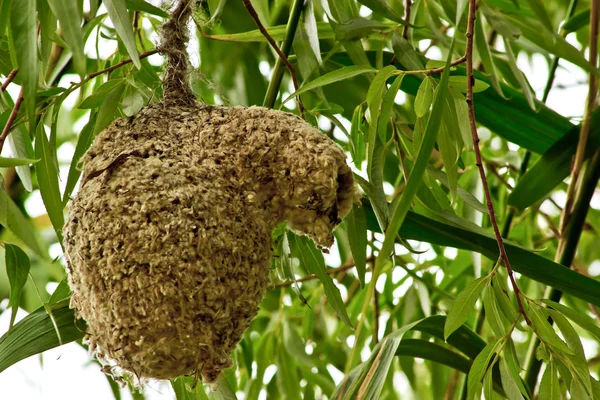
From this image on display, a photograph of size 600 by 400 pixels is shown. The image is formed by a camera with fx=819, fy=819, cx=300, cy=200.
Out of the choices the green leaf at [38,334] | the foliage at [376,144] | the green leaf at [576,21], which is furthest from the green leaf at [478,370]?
the green leaf at [576,21]

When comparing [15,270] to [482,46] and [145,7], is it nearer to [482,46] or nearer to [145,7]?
[145,7]

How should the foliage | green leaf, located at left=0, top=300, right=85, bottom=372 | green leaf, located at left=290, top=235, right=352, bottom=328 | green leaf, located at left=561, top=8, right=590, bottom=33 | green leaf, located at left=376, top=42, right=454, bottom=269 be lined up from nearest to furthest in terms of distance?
green leaf, located at left=376, top=42, right=454, bottom=269, the foliage, green leaf, located at left=0, top=300, right=85, bottom=372, green leaf, located at left=290, top=235, right=352, bottom=328, green leaf, located at left=561, top=8, right=590, bottom=33

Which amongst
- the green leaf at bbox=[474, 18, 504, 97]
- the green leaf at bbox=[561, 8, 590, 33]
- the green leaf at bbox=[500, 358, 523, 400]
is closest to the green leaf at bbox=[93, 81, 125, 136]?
the green leaf at bbox=[474, 18, 504, 97]

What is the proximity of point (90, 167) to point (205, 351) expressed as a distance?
19 centimetres

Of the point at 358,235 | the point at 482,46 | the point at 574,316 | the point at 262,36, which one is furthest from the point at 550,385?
the point at 262,36

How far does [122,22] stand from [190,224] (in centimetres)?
17

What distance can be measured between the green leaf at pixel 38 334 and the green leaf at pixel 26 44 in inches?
10.3

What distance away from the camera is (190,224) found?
638mm

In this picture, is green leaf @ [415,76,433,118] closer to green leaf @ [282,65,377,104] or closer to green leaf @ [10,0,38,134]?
green leaf @ [282,65,377,104]

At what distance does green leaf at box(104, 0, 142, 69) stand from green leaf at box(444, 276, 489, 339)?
0.37 meters

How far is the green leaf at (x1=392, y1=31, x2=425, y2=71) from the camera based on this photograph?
0.87m

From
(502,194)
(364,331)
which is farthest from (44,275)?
(502,194)

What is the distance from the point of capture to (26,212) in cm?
158

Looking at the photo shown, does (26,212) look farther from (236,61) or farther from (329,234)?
(329,234)
